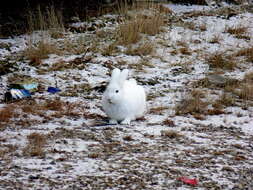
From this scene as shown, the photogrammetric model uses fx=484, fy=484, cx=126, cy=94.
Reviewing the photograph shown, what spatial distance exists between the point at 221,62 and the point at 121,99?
14.8ft

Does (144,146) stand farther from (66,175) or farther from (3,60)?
(3,60)

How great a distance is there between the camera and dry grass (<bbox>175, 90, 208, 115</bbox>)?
7617mm

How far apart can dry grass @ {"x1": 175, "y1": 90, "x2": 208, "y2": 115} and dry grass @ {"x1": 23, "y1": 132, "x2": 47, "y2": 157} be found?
2.47 metres

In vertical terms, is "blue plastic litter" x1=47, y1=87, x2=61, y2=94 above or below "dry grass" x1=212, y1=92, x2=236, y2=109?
above

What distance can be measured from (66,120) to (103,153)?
1.65 metres

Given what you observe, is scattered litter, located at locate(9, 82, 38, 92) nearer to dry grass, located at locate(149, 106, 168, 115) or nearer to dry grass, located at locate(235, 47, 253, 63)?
dry grass, located at locate(149, 106, 168, 115)

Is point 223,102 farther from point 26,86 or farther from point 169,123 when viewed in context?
point 26,86

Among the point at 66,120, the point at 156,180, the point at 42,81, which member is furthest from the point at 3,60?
the point at 156,180

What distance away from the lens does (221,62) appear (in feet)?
34.7

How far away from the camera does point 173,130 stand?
21.4ft

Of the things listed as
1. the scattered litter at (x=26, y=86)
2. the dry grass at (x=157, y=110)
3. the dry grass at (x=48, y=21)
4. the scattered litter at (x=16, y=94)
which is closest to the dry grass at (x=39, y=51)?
the dry grass at (x=48, y=21)

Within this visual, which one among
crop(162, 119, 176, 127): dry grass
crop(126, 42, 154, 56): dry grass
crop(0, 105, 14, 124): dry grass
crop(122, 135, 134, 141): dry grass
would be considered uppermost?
crop(126, 42, 154, 56): dry grass

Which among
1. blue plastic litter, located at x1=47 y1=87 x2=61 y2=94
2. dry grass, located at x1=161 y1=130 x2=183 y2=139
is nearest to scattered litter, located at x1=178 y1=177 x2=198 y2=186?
dry grass, located at x1=161 y1=130 x2=183 y2=139

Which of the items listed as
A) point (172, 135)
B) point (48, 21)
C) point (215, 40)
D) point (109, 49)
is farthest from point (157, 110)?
point (48, 21)
